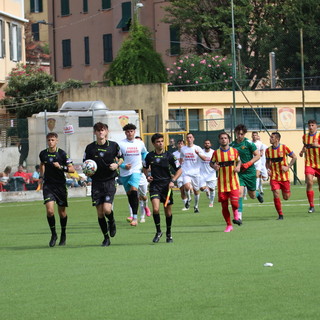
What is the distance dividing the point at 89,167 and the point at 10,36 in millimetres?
35883

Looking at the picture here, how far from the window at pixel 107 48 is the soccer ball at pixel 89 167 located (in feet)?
189

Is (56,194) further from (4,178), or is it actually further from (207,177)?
(4,178)

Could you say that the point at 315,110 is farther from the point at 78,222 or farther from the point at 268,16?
the point at 78,222

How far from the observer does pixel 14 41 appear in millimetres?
50906

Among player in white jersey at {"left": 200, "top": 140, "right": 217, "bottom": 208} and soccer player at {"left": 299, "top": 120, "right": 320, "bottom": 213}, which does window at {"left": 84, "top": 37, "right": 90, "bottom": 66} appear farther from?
soccer player at {"left": 299, "top": 120, "right": 320, "bottom": 213}

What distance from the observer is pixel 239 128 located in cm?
1953

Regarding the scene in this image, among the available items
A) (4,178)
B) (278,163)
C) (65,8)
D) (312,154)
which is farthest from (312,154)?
(65,8)

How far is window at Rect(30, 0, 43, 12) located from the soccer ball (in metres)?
76.0

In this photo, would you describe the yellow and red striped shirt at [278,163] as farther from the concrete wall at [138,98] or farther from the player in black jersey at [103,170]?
the concrete wall at [138,98]

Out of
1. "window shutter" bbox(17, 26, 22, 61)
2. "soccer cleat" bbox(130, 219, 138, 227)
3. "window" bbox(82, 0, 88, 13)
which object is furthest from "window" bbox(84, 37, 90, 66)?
"soccer cleat" bbox(130, 219, 138, 227)

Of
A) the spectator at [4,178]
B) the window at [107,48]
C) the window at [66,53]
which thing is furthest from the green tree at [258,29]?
the spectator at [4,178]

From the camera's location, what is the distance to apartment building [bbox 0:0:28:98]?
4950 centimetres

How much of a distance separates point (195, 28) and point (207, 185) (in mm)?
38141

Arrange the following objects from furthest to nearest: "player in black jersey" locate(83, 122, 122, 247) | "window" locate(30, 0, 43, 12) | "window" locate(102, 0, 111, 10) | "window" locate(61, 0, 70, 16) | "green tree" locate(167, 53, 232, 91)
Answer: "window" locate(30, 0, 43, 12) < "window" locate(61, 0, 70, 16) < "window" locate(102, 0, 111, 10) < "green tree" locate(167, 53, 232, 91) < "player in black jersey" locate(83, 122, 122, 247)
